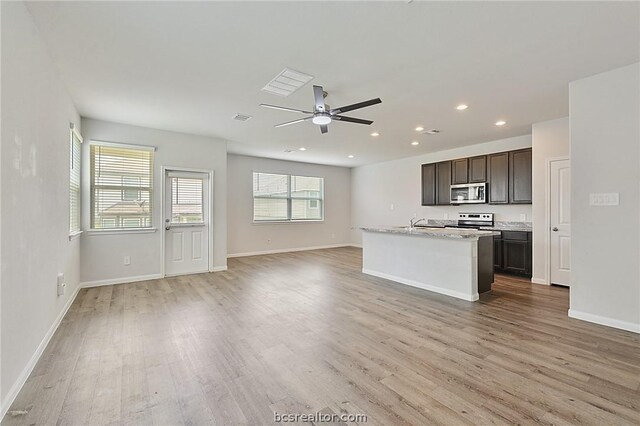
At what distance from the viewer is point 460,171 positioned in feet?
21.0

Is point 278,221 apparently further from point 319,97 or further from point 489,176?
point 319,97

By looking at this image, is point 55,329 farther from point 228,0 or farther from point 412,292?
point 412,292

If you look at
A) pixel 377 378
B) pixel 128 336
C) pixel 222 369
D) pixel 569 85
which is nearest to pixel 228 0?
pixel 222 369

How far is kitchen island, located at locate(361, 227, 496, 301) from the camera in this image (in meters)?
3.90

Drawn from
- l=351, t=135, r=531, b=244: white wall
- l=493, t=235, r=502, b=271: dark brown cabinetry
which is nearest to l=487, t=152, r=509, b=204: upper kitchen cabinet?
l=351, t=135, r=531, b=244: white wall

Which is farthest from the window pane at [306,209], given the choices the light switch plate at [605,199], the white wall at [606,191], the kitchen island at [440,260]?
the light switch plate at [605,199]

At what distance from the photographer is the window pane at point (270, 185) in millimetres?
7934

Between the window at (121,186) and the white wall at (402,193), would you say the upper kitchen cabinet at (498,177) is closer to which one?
the white wall at (402,193)

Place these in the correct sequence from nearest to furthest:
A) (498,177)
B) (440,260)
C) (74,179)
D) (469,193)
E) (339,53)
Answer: (339,53)
(74,179)
(440,260)
(498,177)
(469,193)

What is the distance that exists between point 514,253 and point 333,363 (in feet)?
14.9

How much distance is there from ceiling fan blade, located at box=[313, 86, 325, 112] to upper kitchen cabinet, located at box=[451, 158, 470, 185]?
435cm

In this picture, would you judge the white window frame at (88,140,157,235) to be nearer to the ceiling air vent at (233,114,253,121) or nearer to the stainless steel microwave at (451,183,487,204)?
the ceiling air vent at (233,114,253,121)

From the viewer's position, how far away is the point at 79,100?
3.79 metres

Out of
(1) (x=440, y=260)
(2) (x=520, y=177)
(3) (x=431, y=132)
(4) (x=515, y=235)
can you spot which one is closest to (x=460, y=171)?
(2) (x=520, y=177)
